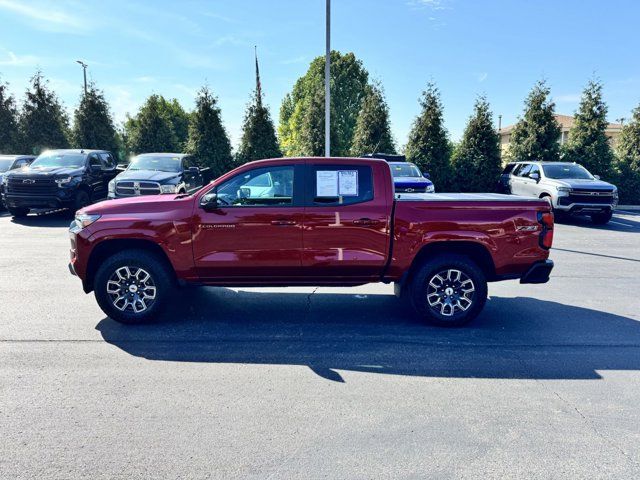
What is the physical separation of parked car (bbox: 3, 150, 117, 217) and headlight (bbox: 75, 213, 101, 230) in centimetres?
936

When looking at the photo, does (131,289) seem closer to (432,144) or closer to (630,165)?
(432,144)

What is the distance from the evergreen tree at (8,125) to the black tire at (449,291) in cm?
2580

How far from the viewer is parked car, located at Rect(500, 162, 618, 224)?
13609 millimetres

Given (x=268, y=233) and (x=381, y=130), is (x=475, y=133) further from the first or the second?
(x=268, y=233)

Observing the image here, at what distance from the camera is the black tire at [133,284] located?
5.18m

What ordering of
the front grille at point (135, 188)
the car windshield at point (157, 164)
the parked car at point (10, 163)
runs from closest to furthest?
1. the front grille at point (135, 188)
2. the car windshield at point (157, 164)
3. the parked car at point (10, 163)

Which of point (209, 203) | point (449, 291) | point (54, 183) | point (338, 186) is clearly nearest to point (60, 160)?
point (54, 183)

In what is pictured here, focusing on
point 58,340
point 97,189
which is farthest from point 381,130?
point 58,340

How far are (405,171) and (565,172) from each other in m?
5.42

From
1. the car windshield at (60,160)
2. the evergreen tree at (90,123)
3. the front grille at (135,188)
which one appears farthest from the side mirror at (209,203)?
the evergreen tree at (90,123)

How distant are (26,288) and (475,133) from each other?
60.7 feet

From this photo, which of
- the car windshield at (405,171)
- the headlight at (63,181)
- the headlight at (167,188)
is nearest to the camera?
the headlight at (167,188)

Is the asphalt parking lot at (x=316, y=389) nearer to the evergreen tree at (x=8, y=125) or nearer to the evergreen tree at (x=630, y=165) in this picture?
the evergreen tree at (x=630, y=165)

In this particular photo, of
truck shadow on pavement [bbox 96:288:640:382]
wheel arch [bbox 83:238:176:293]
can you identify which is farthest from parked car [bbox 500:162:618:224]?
wheel arch [bbox 83:238:176:293]
